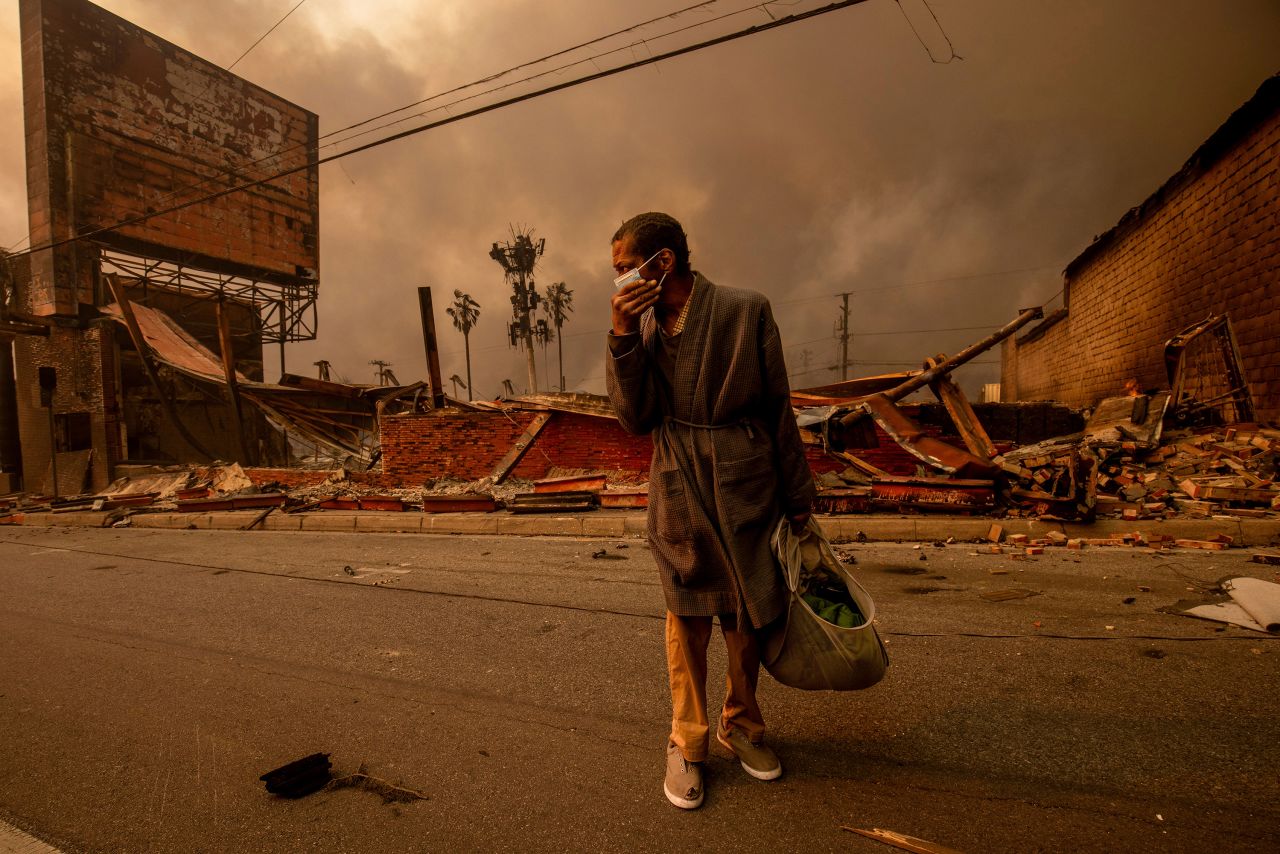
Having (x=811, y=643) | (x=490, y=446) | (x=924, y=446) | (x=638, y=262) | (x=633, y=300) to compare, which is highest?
(x=638, y=262)

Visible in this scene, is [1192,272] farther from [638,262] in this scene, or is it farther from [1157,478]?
[638,262]

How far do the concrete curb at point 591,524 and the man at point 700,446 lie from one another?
470 cm

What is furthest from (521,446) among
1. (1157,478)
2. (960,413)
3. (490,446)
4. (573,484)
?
(1157,478)

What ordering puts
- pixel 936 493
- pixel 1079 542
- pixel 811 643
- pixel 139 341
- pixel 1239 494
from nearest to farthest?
1. pixel 811 643
2. pixel 1079 542
3. pixel 1239 494
4. pixel 936 493
5. pixel 139 341

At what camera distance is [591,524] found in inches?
294

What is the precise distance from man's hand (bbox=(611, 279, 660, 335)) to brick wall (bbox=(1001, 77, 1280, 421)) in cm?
992

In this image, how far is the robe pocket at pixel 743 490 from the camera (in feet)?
5.75

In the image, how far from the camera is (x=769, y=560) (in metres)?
1.79

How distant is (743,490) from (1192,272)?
1201 centimetres

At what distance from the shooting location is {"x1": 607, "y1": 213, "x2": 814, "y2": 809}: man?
1.76 meters

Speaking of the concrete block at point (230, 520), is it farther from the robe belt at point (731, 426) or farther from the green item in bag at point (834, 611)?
the green item in bag at point (834, 611)

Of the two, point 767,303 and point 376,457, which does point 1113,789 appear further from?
point 376,457

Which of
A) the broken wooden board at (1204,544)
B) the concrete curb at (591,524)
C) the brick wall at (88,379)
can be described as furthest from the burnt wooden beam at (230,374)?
the broken wooden board at (1204,544)

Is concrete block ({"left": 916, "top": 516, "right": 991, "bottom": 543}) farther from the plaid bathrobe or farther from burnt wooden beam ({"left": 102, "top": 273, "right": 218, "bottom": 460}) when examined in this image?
burnt wooden beam ({"left": 102, "top": 273, "right": 218, "bottom": 460})
